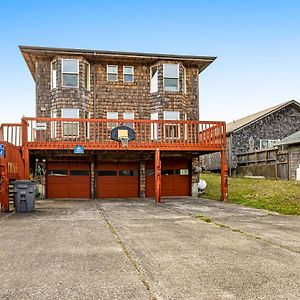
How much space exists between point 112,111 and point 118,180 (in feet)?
13.7

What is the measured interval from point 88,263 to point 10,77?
1110 inches

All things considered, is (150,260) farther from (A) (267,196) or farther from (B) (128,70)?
(B) (128,70)

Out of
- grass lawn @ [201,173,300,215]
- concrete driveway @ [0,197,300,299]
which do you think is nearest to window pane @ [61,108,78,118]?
grass lawn @ [201,173,300,215]

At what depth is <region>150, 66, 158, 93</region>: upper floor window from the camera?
21.6 m

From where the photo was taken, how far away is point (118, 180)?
21.3 meters

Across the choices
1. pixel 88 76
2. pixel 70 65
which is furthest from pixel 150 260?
Answer: pixel 88 76

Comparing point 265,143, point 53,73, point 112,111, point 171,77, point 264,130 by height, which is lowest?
point 265,143

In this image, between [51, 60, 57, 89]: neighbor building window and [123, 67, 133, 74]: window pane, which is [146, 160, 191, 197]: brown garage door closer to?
[123, 67, 133, 74]: window pane

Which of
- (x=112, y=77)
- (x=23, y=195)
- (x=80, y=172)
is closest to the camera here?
(x=23, y=195)

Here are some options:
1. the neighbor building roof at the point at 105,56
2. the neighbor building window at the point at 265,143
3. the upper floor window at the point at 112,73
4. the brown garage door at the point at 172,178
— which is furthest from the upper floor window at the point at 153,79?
the neighbor building window at the point at 265,143

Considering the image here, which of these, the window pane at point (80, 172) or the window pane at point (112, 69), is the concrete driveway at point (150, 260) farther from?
the window pane at point (112, 69)

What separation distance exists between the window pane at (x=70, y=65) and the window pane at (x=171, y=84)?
17.5 feet

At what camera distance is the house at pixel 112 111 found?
20.3 metres

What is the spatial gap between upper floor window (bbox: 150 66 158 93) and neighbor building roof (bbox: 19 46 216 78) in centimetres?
49
